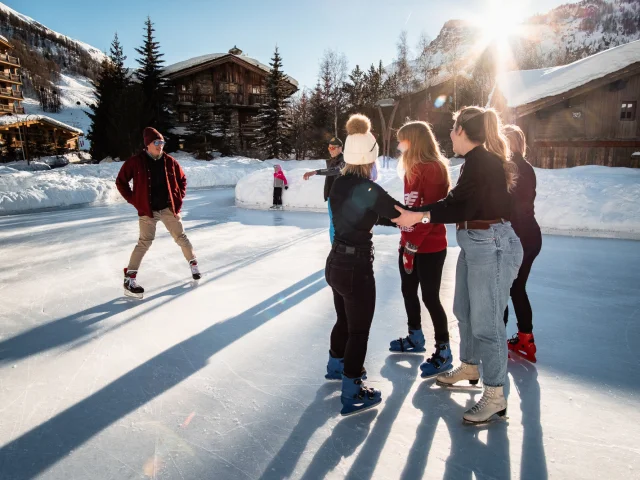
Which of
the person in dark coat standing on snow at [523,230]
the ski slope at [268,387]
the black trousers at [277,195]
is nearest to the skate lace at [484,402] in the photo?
the ski slope at [268,387]

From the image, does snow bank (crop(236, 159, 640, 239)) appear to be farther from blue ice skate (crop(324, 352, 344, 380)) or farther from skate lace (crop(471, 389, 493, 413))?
blue ice skate (crop(324, 352, 344, 380))

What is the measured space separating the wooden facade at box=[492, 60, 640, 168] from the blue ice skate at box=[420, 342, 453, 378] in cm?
1563

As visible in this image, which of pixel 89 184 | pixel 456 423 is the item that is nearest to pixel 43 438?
pixel 456 423

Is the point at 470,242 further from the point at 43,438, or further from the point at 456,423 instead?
the point at 43,438

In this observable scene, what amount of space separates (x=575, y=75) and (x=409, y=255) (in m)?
17.3

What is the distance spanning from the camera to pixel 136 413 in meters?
2.39

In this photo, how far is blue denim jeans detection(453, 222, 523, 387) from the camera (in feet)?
7.01

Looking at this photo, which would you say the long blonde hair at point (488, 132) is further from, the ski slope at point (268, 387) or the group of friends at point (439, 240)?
the ski slope at point (268, 387)

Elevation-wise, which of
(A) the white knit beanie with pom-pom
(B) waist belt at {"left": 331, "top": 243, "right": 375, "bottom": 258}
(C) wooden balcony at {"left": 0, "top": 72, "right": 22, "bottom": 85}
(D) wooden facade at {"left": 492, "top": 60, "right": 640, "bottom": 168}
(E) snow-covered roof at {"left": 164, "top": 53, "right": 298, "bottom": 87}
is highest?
(C) wooden balcony at {"left": 0, "top": 72, "right": 22, "bottom": 85}

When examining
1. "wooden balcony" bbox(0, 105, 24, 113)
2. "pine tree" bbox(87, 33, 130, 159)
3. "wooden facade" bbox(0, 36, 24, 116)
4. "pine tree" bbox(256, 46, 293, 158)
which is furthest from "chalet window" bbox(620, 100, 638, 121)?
"wooden facade" bbox(0, 36, 24, 116)

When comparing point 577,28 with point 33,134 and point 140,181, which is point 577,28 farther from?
point 140,181

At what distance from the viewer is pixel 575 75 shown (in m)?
15.6

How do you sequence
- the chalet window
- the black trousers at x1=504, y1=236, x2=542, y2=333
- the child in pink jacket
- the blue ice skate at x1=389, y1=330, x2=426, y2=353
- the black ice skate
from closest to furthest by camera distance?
the black trousers at x1=504, y1=236, x2=542, y2=333
the blue ice skate at x1=389, y1=330, x2=426, y2=353
the black ice skate
the child in pink jacket
the chalet window

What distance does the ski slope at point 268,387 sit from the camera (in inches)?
78.7
